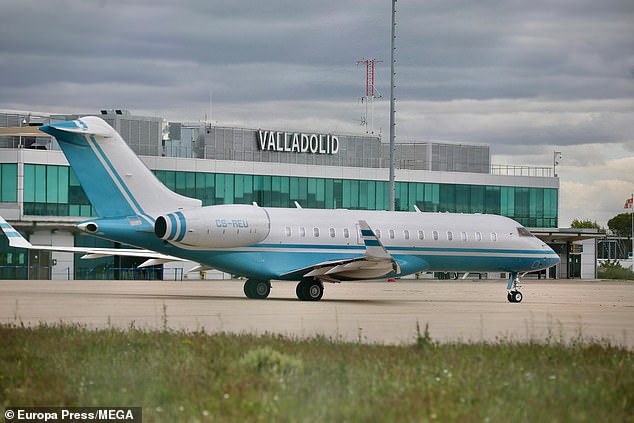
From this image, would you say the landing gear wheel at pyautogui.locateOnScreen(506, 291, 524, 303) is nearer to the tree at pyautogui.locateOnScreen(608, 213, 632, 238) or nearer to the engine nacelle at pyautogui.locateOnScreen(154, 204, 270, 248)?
the engine nacelle at pyautogui.locateOnScreen(154, 204, 270, 248)

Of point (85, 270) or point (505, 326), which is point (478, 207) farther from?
point (505, 326)

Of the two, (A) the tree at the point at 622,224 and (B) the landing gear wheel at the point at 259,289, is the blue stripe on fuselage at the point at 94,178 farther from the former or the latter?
(A) the tree at the point at 622,224

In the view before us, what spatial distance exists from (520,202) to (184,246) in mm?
54946

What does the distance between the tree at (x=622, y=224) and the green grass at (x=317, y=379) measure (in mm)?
174720

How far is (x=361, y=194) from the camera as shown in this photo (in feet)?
256

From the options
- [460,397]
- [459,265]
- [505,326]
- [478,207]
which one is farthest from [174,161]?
[460,397]

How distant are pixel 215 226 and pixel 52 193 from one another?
36.5 m

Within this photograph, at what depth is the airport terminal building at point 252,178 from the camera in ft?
219

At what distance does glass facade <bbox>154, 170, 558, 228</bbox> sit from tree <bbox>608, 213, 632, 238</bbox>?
10440 cm

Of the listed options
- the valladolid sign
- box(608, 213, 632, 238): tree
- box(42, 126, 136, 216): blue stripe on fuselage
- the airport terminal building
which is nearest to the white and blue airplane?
box(42, 126, 136, 216): blue stripe on fuselage

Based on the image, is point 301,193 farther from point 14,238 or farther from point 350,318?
point 350,318

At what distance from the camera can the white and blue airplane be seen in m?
33.1

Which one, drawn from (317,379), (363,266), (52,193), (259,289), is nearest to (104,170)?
(259,289)

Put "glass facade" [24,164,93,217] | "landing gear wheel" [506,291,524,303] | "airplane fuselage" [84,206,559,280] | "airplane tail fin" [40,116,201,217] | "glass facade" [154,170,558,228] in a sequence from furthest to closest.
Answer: "glass facade" [154,170,558,228] → "glass facade" [24,164,93,217] → "landing gear wheel" [506,291,524,303] → "airplane fuselage" [84,206,559,280] → "airplane tail fin" [40,116,201,217]
